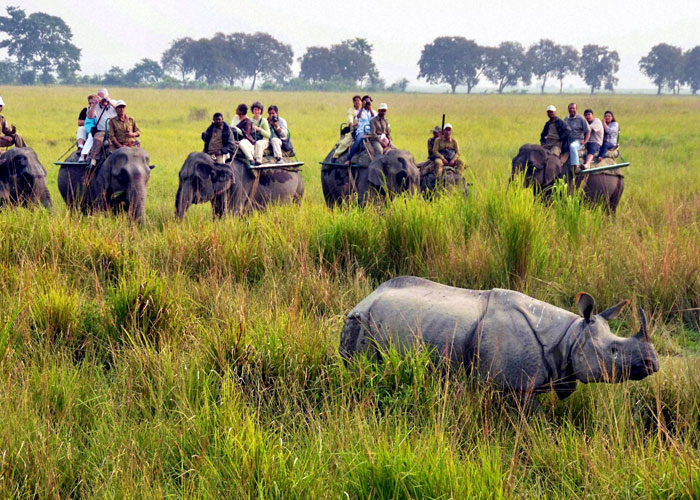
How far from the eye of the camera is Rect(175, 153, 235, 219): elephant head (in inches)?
374

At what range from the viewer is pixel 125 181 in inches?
359

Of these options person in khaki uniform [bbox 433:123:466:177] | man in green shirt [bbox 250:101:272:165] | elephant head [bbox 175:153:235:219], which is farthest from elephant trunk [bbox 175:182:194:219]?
person in khaki uniform [bbox 433:123:466:177]

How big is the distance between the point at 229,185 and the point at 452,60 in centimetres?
8854

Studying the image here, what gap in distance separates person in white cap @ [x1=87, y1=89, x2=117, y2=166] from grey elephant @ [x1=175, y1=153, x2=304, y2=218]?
1.56 m

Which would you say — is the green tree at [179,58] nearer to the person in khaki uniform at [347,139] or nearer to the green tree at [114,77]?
the green tree at [114,77]

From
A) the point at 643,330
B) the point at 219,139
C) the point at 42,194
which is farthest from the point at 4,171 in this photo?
the point at 643,330

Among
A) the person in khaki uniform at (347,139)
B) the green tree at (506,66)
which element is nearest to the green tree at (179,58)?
the green tree at (506,66)

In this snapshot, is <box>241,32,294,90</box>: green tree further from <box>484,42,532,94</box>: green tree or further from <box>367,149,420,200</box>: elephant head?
<box>367,149,420,200</box>: elephant head

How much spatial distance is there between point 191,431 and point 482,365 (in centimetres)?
154

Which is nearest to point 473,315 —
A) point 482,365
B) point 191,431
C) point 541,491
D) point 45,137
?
point 482,365

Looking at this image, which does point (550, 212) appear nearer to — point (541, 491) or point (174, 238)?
point (174, 238)

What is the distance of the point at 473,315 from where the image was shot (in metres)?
4.02

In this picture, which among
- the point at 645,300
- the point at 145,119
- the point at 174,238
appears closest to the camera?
the point at 645,300

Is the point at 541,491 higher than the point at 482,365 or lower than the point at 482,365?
lower
